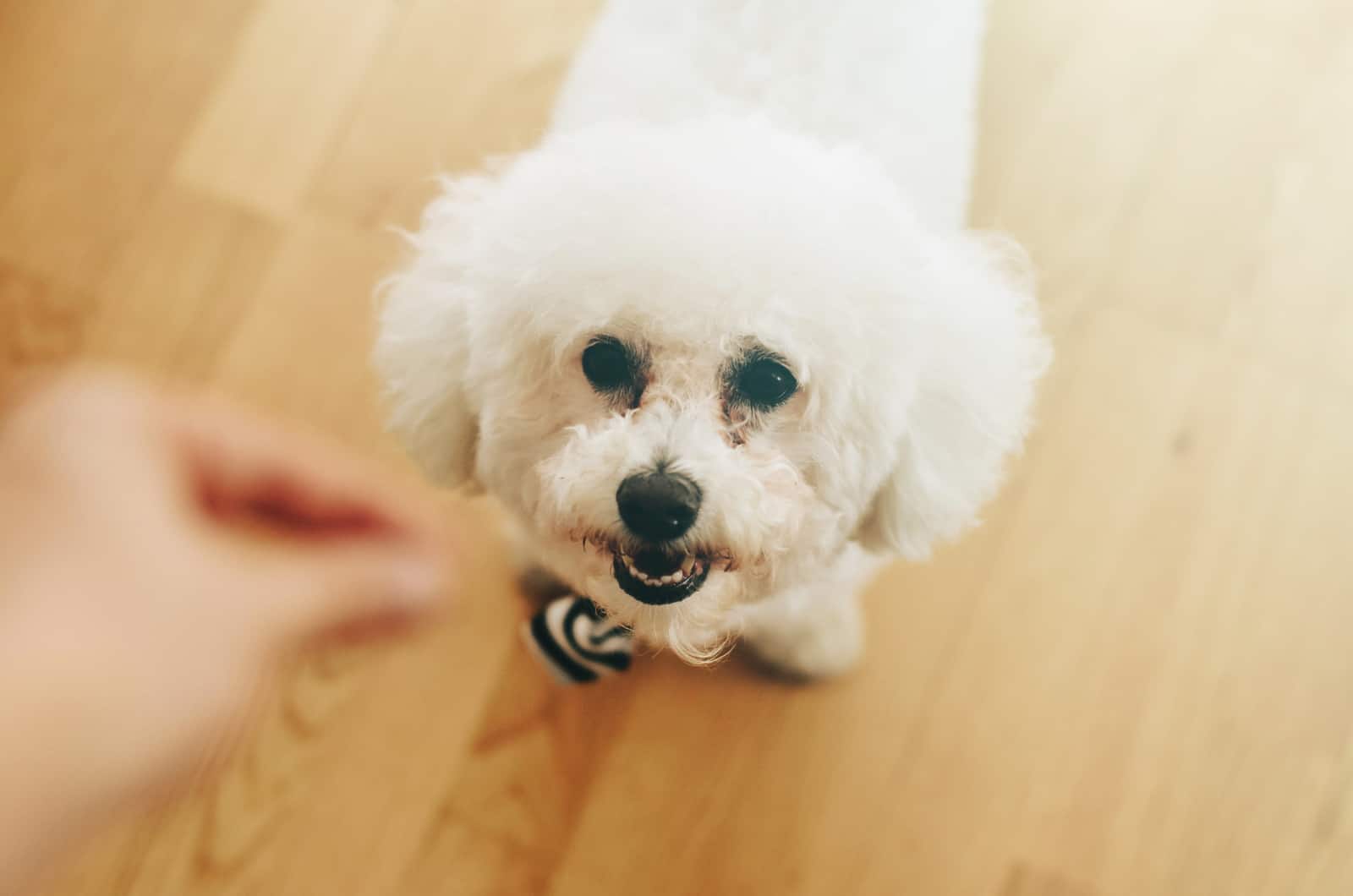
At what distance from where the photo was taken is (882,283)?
2.00ft

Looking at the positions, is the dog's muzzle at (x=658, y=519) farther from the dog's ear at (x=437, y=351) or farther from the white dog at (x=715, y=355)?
the dog's ear at (x=437, y=351)

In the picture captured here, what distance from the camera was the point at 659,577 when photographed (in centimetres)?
63

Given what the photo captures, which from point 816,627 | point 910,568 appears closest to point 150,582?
point 816,627

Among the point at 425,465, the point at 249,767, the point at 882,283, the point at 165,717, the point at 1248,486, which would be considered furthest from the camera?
the point at 1248,486

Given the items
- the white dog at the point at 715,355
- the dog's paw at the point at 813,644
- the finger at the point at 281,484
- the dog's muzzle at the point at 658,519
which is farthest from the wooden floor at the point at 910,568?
the finger at the point at 281,484

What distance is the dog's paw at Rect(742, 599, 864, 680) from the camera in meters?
0.89

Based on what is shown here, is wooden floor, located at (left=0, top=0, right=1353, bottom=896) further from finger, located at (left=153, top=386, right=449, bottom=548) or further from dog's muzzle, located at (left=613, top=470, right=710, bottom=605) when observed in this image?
finger, located at (left=153, top=386, right=449, bottom=548)

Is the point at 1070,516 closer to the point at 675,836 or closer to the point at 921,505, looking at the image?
the point at 921,505

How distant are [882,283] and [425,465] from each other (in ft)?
1.22

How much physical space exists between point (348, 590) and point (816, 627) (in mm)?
647

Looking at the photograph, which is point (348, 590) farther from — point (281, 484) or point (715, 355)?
point (715, 355)

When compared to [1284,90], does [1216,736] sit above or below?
below

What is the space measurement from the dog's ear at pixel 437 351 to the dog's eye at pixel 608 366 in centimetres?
9

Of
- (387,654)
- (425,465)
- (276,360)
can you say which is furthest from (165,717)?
(276,360)
